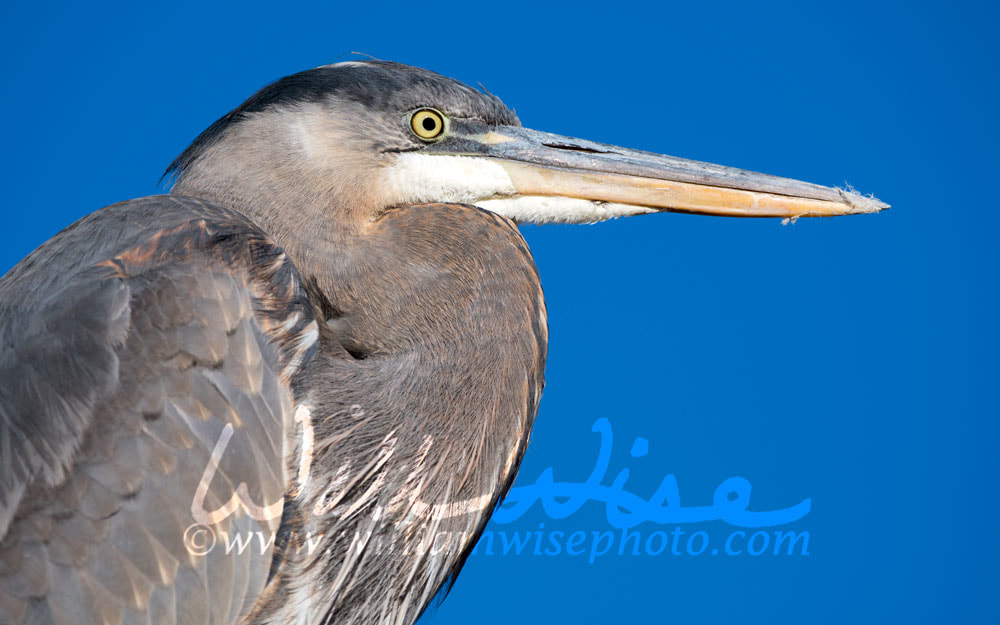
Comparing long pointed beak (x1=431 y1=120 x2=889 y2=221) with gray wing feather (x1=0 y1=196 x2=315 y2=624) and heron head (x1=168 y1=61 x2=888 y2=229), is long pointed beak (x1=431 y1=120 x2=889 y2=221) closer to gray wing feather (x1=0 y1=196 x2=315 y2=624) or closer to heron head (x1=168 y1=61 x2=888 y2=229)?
heron head (x1=168 y1=61 x2=888 y2=229)

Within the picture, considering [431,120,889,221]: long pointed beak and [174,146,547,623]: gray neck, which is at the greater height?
[431,120,889,221]: long pointed beak

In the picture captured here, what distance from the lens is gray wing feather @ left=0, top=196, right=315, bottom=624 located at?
127 cm

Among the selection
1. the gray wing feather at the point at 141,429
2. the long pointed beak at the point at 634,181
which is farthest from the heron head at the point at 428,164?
the gray wing feather at the point at 141,429

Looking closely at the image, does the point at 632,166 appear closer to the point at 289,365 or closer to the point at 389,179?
the point at 389,179

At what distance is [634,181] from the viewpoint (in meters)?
1.82

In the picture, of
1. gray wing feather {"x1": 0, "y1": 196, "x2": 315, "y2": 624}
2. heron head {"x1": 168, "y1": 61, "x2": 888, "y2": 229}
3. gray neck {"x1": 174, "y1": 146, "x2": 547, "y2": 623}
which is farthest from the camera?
heron head {"x1": 168, "y1": 61, "x2": 888, "y2": 229}

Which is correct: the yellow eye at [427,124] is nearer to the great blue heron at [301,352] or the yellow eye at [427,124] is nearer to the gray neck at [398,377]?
the great blue heron at [301,352]

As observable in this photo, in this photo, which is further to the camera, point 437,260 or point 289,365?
point 437,260

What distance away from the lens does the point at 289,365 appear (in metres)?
1.42

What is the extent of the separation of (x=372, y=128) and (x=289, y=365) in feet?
1.73

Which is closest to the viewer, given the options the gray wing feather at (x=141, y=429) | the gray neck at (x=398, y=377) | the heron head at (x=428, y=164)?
the gray wing feather at (x=141, y=429)

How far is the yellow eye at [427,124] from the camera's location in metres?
1.77

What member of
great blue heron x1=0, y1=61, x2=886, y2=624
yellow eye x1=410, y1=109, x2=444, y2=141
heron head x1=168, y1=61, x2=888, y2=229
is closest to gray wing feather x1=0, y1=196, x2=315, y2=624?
great blue heron x1=0, y1=61, x2=886, y2=624

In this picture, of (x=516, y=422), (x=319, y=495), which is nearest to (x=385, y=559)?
(x=319, y=495)
